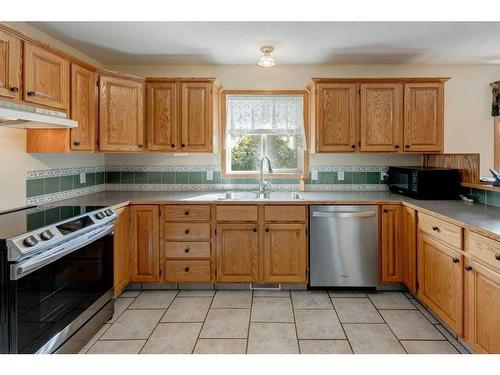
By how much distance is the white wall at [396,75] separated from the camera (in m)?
A: 3.75

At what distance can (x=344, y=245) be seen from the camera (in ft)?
10.2

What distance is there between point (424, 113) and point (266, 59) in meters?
1.65

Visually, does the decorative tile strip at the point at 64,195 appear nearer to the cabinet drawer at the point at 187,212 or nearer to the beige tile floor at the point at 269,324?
the cabinet drawer at the point at 187,212

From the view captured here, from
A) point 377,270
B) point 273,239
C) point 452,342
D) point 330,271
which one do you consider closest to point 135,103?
point 273,239

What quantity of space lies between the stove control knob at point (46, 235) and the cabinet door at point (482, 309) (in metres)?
2.33

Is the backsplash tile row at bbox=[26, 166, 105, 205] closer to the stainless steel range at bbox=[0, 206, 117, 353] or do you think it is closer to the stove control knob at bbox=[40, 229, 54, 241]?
the stainless steel range at bbox=[0, 206, 117, 353]

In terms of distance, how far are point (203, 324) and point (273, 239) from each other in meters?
0.97

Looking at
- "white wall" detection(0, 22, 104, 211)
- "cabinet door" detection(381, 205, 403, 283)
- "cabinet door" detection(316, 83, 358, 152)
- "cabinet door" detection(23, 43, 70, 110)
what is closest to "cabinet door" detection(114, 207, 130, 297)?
"white wall" detection(0, 22, 104, 211)

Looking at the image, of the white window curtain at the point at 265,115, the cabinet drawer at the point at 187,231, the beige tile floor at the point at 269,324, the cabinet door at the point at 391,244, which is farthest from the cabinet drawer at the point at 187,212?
the cabinet door at the point at 391,244

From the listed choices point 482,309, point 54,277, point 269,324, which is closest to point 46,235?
point 54,277

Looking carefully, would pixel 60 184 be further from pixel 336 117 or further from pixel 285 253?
pixel 336 117

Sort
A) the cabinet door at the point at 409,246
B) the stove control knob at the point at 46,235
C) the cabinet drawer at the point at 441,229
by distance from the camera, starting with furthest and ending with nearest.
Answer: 1. the cabinet door at the point at 409,246
2. the cabinet drawer at the point at 441,229
3. the stove control knob at the point at 46,235

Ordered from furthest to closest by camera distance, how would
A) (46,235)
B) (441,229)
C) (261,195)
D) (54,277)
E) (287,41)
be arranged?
1. (261,195)
2. (287,41)
3. (441,229)
4. (54,277)
5. (46,235)

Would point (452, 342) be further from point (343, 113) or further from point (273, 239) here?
point (343, 113)
